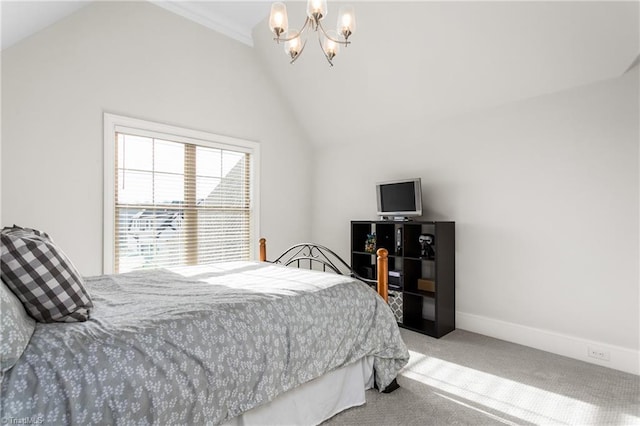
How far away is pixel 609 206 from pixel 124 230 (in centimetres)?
424

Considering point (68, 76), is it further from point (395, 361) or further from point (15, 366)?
point (395, 361)

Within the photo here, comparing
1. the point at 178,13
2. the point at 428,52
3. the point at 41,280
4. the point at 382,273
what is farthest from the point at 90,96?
the point at 428,52

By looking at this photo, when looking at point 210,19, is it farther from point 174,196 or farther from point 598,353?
point 598,353

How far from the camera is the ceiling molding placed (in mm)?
3508

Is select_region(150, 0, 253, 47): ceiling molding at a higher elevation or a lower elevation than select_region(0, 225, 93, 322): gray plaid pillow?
higher

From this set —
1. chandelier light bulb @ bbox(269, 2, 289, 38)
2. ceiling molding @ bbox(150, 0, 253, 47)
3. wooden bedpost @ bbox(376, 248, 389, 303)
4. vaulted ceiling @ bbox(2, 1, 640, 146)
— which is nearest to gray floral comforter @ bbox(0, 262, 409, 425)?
wooden bedpost @ bbox(376, 248, 389, 303)

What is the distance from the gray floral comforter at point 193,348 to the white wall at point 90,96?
1.15m

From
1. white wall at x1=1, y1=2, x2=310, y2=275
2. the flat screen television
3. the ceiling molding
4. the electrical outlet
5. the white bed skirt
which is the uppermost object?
the ceiling molding

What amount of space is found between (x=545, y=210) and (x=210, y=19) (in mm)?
3935

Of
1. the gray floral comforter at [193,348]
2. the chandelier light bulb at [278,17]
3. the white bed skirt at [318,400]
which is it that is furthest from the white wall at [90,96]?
the white bed skirt at [318,400]

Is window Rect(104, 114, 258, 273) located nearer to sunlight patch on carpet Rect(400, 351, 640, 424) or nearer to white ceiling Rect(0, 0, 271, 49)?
white ceiling Rect(0, 0, 271, 49)

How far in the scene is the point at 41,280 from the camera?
1247mm

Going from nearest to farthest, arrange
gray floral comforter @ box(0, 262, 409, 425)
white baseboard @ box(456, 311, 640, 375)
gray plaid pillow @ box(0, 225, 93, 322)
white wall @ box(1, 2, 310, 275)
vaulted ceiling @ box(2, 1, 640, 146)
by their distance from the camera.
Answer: gray floral comforter @ box(0, 262, 409, 425), gray plaid pillow @ box(0, 225, 93, 322), vaulted ceiling @ box(2, 1, 640, 146), white baseboard @ box(456, 311, 640, 375), white wall @ box(1, 2, 310, 275)

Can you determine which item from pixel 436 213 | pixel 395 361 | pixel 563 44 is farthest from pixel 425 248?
pixel 563 44
